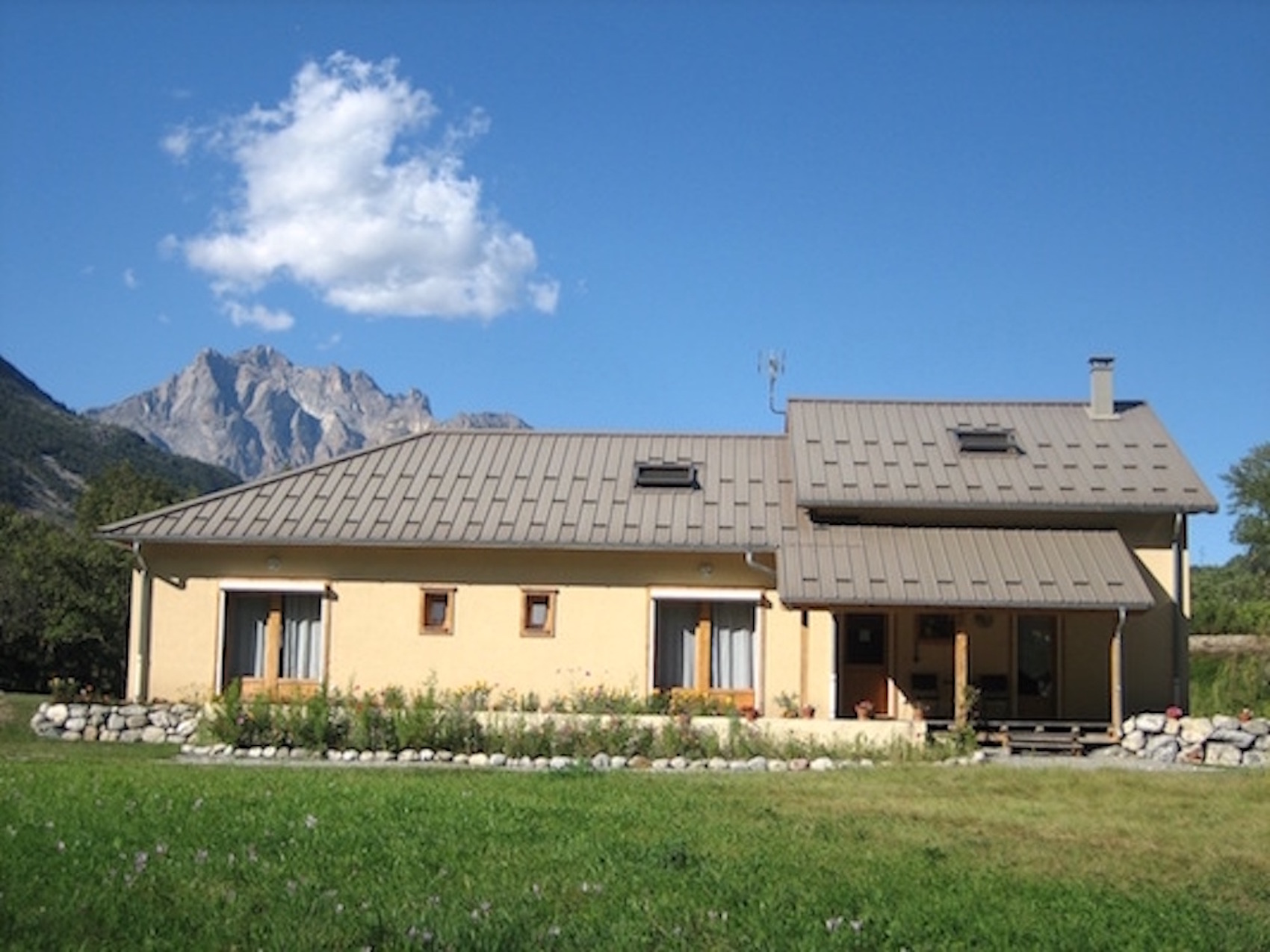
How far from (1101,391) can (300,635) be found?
14561 millimetres

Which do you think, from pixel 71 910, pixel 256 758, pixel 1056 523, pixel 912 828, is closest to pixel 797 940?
pixel 71 910

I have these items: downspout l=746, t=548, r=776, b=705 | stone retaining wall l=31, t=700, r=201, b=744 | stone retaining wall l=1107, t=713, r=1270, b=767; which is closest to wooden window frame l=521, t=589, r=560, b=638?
downspout l=746, t=548, r=776, b=705

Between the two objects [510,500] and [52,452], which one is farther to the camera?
[52,452]

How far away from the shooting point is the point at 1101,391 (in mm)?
24609

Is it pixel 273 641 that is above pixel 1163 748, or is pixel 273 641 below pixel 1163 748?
above

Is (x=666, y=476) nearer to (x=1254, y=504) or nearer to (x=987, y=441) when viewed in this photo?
(x=987, y=441)

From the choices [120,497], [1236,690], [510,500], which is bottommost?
[1236,690]

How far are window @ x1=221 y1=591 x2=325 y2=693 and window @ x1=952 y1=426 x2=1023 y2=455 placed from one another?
11.1 meters

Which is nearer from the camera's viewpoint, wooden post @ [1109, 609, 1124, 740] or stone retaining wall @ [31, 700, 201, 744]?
wooden post @ [1109, 609, 1124, 740]

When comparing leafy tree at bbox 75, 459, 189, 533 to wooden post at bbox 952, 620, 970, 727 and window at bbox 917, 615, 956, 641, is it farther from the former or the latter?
wooden post at bbox 952, 620, 970, 727

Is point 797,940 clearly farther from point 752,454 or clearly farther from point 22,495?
point 22,495

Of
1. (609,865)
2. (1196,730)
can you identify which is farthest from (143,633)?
(1196,730)

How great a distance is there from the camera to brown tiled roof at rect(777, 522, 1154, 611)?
1975 cm

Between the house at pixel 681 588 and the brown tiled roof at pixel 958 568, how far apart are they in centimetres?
7
